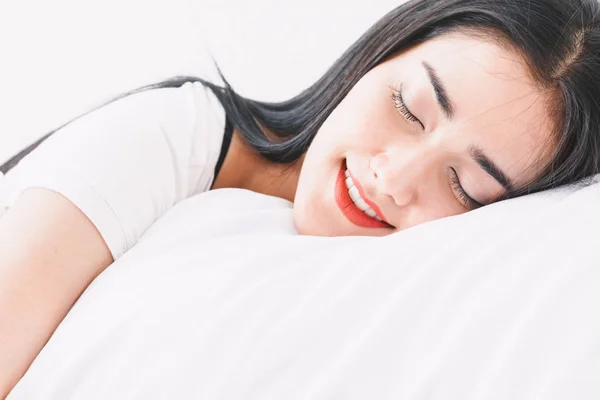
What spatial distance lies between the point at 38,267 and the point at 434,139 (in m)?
0.50

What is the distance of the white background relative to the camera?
1.42 m

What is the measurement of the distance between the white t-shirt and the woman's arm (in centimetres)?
2

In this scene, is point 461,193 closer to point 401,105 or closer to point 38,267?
point 401,105

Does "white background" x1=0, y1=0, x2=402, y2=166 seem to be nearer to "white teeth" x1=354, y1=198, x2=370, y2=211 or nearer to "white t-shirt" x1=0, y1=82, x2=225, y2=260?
"white t-shirt" x1=0, y1=82, x2=225, y2=260

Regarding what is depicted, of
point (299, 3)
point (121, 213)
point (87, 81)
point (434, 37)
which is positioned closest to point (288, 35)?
point (299, 3)

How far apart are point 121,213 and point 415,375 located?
450 millimetres

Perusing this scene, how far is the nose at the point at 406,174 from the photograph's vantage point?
0.86 meters

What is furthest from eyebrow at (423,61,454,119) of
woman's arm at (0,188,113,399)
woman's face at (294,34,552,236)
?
woman's arm at (0,188,113,399)

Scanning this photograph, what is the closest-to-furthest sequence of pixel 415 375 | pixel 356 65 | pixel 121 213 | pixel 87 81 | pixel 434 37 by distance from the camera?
pixel 415 375, pixel 121 213, pixel 434 37, pixel 356 65, pixel 87 81

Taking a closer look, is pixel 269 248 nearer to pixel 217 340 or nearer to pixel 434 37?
pixel 217 340

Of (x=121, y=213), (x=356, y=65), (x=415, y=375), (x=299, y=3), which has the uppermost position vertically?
(x=299, y=3)

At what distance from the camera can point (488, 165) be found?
0.87m

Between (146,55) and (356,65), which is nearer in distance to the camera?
(356,65)

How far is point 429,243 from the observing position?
0.69 meters
